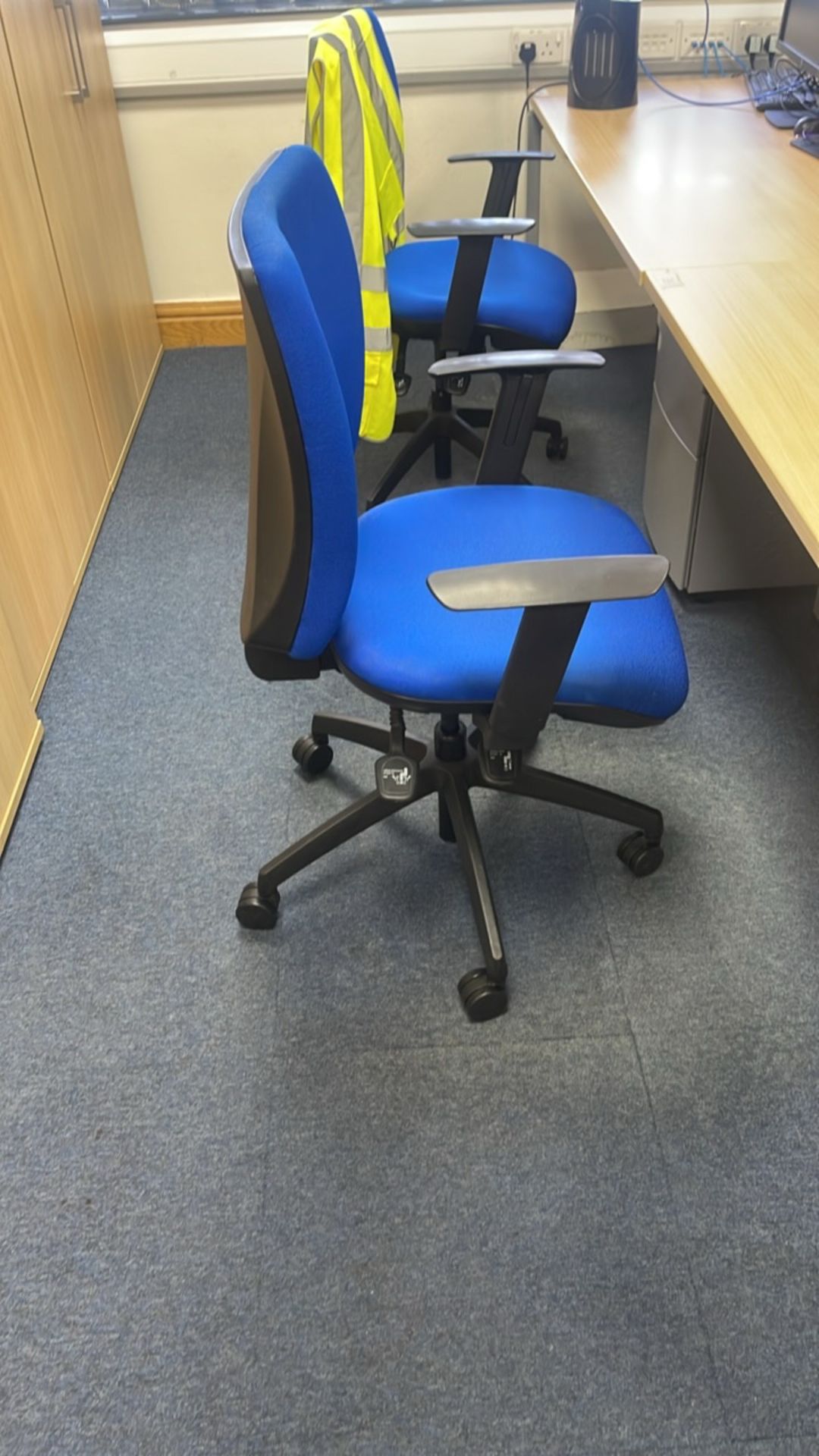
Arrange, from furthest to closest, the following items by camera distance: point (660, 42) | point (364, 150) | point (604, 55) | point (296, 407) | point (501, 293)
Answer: point (660, 42)
point (604, 55)
point (501, 293)
point (364, 150)
point (296, 407)

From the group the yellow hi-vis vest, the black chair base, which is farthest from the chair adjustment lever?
the yellow hi-vis vest

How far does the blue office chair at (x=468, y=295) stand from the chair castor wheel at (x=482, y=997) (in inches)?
45.1

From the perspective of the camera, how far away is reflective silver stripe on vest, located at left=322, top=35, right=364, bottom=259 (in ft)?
5.82

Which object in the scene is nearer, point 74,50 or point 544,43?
point 74,50

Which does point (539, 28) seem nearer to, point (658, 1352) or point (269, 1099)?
point (269, 1099)

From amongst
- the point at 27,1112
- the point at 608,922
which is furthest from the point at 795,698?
the point at 27,1112

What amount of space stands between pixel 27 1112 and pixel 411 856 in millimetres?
655

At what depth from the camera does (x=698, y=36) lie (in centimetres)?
275

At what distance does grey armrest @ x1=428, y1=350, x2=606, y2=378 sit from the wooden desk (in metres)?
0.14

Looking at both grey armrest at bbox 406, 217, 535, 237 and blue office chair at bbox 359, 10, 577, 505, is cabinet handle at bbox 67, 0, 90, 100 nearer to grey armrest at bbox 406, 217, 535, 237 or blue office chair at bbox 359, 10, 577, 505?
blue office chair at bbox 359, 10, 577, 505

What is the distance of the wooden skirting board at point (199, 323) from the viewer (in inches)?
126

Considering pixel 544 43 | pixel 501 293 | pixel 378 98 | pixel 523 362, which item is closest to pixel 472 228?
pixel 501 293

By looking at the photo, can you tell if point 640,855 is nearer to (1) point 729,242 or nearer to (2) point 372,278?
(1) point 729,242

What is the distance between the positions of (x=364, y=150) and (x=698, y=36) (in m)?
1.48
